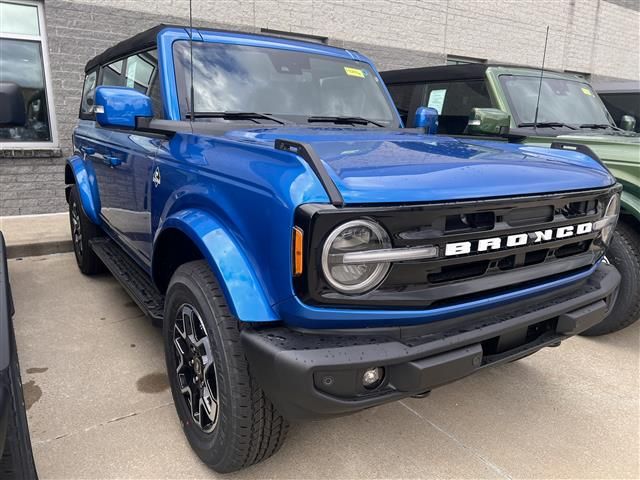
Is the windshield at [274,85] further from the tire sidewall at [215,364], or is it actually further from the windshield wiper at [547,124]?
the windshield wiper at [547,124]

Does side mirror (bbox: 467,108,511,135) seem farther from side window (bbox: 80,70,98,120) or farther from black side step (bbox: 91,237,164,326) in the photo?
side window (bbox: 80,70,98,120)

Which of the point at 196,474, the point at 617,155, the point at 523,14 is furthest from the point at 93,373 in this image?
the point at 523,14

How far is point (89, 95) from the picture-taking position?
4469 mm

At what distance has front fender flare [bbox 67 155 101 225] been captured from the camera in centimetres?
392

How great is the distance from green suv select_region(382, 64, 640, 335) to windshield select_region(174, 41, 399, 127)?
543 millimetres

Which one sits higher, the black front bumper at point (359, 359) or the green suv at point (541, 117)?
the green suv at point (541, 117)

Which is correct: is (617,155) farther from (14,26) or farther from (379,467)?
(14,26)

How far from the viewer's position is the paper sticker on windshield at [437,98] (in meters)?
4.98

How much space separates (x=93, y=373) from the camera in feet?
9.47

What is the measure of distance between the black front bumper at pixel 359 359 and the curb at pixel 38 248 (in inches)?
179

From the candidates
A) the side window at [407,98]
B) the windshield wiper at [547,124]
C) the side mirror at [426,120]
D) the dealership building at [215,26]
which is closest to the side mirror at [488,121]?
the windshield wiper at [547,124]

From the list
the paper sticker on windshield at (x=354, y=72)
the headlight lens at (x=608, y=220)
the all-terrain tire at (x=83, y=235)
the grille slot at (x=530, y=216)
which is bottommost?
the all-terrain tire at (x=83, y=235)

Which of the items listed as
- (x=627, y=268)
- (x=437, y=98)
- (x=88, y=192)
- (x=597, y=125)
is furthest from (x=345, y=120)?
(x=597, y=125)

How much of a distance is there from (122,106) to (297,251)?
4.92 feet
